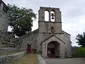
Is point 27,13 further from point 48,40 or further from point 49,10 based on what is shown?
point 48,40

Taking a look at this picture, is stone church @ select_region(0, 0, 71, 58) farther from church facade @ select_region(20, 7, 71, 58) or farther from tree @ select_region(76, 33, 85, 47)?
tree @ select_region(76, 33, 85, 47)

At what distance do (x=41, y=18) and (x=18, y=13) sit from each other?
337 inches

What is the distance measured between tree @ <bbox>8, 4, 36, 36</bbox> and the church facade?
5.55m

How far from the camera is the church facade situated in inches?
1217

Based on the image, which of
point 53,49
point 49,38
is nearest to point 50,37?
point 49,38

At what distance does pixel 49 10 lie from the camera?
1248 inches

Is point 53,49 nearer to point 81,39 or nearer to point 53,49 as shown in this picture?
point 53,49

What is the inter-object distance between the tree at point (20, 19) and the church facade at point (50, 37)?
5.55m

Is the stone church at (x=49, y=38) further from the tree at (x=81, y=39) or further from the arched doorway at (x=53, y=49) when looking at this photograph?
the tree at (x=81, y=39)

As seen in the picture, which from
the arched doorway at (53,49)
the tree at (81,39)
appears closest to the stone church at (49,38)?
the arched doorway at (53,49)

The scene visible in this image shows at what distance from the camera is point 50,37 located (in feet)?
101

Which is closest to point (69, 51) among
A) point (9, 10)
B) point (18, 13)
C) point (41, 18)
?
point (41, 18)

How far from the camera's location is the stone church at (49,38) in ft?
101

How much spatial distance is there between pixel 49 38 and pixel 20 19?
1056 centimetres
